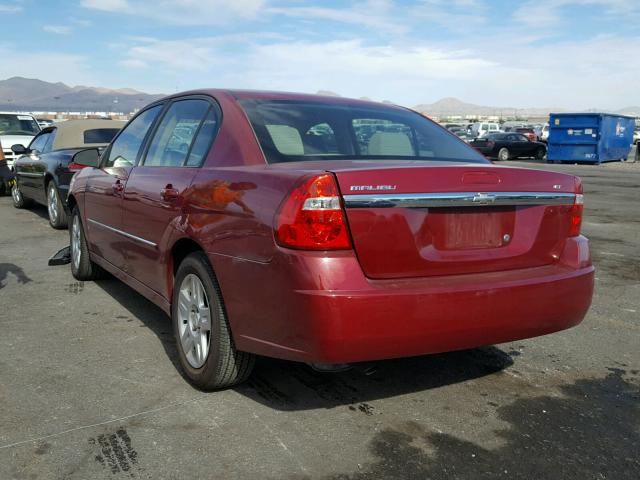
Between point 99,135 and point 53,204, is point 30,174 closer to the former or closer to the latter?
point 99,135

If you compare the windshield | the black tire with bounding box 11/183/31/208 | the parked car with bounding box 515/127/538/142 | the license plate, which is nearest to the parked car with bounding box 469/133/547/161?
the parked car with bounding box 515/127/538/142

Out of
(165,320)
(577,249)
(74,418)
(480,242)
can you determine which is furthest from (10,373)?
(577,249)

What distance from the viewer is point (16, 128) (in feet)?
52.7

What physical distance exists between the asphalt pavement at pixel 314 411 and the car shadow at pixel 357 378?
11 mm

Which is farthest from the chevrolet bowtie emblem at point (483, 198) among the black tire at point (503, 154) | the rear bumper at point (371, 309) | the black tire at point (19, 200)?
the black tire at point (503, 154)

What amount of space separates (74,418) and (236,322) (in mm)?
922

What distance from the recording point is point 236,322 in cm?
309

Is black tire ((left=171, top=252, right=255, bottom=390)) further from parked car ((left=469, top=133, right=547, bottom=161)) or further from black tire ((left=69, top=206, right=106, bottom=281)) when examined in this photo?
parked car ((left=469, top=133, right=547, bottom=161))

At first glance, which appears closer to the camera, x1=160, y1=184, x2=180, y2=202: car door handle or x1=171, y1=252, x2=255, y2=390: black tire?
x1=171, y1=252, x2=255, y2=390: black tire

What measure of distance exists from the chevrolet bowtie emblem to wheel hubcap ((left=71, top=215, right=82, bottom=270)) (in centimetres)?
402

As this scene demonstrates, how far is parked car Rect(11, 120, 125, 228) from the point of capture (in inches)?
350

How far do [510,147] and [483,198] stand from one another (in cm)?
3049

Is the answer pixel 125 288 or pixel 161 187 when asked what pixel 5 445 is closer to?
pixel 161 187

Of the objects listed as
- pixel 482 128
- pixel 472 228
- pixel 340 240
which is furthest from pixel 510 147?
pixel 340 240
